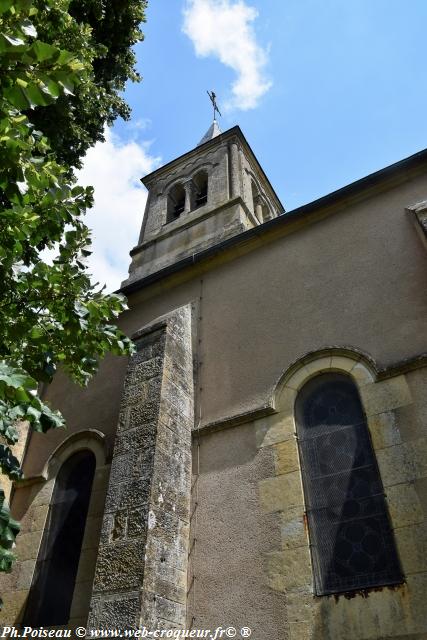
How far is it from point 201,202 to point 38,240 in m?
10.1

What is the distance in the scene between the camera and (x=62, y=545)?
6.11m

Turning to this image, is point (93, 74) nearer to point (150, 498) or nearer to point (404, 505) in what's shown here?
point (150, 498)

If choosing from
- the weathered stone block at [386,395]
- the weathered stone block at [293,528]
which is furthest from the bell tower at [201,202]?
the weathered stone block at [293,528]

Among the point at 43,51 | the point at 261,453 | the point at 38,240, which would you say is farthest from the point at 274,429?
the point at 43,51

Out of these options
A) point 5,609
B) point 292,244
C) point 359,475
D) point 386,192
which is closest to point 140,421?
point 359,475

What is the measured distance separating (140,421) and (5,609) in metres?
2.93

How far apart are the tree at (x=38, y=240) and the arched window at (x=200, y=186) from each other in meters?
6.95

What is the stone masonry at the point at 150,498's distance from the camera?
13.7 feet

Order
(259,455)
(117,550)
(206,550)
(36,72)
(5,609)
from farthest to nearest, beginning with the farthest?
(5,609) < (259,455) < (206,550) < (117,550) < (36,72)

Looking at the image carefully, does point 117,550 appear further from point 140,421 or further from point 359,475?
point 359,475

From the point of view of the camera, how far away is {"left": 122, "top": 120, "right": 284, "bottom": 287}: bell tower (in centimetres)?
1188

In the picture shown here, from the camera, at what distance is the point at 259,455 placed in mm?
5273

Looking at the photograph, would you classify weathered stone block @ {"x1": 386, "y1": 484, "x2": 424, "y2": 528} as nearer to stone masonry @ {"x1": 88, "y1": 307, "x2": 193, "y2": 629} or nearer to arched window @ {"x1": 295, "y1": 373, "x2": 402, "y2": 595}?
arched window @ {"x1": 295, "y1": 373, "x2": 402, "y2": 595}

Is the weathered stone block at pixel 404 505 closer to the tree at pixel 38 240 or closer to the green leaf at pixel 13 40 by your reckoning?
the tree at pixel 38 240
